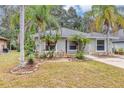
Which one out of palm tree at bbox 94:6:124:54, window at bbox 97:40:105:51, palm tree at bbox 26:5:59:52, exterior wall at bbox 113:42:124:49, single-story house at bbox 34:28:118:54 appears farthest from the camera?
exterior wall at bbox 113:42:124:49

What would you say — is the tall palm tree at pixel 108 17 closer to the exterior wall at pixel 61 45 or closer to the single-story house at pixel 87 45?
the single-story house at pixel 87 45

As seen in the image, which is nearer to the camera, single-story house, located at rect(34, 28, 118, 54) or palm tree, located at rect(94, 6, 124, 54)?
palm tree, located at rect(94, 6, 124, 54)

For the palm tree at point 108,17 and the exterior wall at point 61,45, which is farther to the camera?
the exterior wall at point 61,45

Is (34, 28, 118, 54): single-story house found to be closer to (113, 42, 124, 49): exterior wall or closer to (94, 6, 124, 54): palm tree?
(94, 6, 124, 54): palm tree

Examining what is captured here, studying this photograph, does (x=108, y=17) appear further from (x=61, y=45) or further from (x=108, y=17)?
(x=61, y=45)

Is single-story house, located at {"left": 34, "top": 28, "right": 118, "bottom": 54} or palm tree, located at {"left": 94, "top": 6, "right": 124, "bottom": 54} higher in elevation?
palm tree, located at {"left": 94, "top": 6, "right": 124, "bottom": 54}

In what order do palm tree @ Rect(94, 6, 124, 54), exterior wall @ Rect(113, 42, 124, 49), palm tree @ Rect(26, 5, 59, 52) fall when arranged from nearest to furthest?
palm tree @ Rect(26, 5, 59, 52)
palm tree @ Rect(94, 6, 124, 54)
exterior wall @ Rect(113, 42, 124, 49)

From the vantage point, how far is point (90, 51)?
25.6m

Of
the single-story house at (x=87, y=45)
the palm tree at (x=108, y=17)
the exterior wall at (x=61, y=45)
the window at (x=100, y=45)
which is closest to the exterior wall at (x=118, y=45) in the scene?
the single-story house at (x=87, y=45)

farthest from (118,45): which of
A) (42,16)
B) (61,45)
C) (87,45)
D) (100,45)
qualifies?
(42,16)

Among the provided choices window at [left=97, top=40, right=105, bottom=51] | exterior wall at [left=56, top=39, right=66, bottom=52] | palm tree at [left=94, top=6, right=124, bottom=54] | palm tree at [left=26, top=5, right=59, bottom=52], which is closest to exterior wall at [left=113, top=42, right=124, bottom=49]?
window at [left=97, top=40, right=105, bottom=51]
